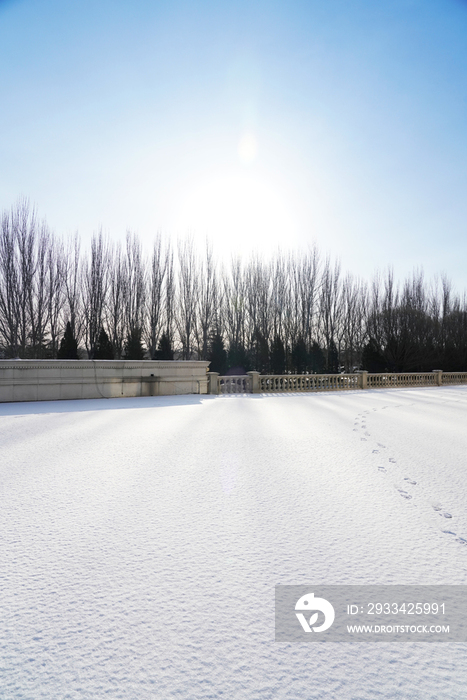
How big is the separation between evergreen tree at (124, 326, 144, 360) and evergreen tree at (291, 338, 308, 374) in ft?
42.0

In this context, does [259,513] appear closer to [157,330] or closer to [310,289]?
[157,330]

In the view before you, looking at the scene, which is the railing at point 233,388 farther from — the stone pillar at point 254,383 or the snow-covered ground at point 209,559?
the snow-covered ground at point 209,559

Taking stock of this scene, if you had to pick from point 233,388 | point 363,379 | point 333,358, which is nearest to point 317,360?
point 333,358

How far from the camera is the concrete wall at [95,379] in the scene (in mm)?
12430

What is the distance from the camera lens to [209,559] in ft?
8.25

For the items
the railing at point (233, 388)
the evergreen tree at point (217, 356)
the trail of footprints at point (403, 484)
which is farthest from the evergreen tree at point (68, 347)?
the trail of footprints at point (403, 484)

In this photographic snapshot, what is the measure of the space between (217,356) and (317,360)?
8.91m

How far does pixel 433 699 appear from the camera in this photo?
150cm

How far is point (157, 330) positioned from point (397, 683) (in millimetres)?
30357

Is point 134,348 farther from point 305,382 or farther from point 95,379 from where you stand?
point 95,379

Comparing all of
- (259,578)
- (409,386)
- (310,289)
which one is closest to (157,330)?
(310,289)

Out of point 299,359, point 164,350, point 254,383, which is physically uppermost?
point 164,350

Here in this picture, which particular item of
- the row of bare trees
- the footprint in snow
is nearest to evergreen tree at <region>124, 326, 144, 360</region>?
the row of bare trees

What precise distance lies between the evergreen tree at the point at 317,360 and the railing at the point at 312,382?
10911 mm
